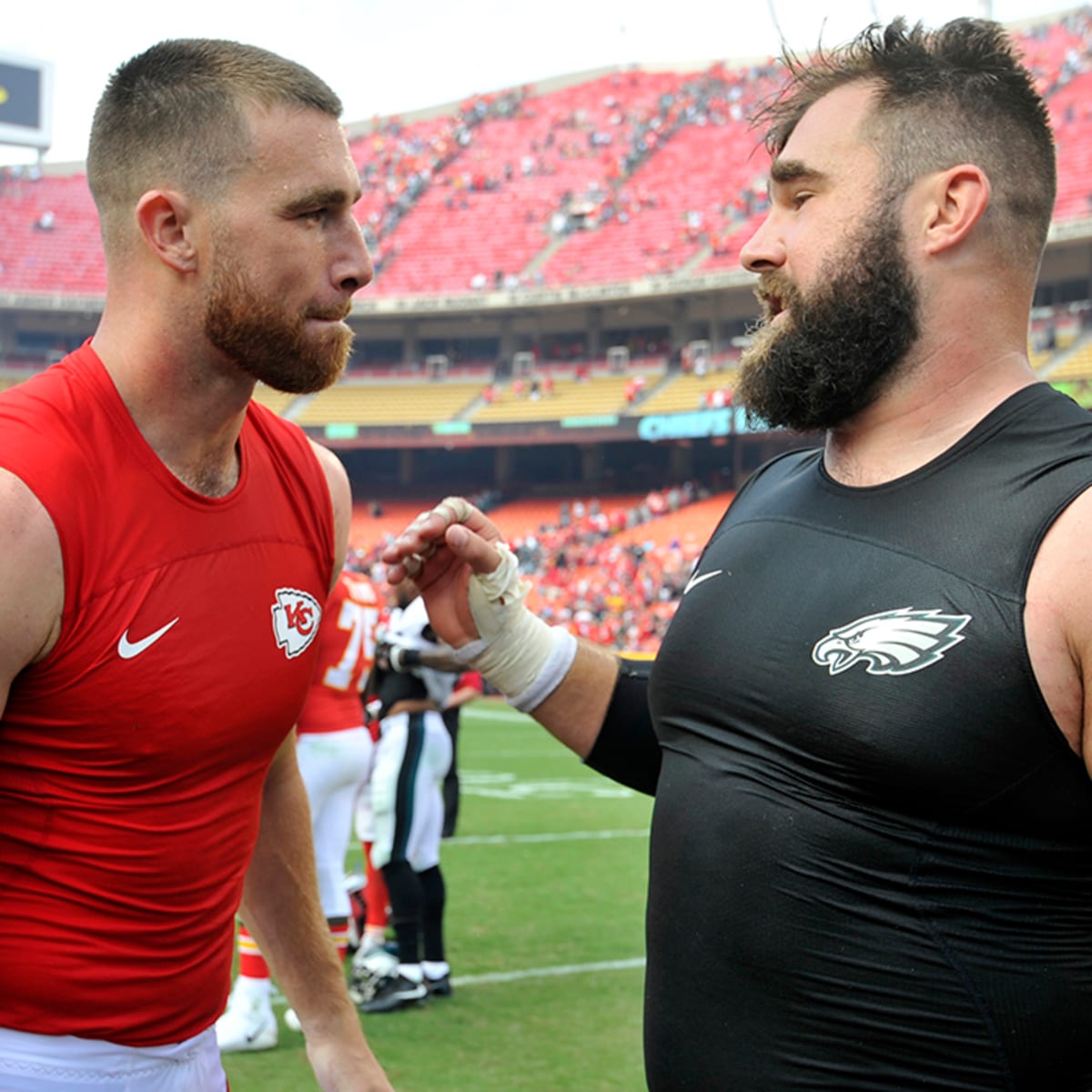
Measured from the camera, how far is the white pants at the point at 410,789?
6648mm

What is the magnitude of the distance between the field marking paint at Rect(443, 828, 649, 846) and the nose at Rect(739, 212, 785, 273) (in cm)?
894

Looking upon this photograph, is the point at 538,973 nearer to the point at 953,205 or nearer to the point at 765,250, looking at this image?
the point at 765,250

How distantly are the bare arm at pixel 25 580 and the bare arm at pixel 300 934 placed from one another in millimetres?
798

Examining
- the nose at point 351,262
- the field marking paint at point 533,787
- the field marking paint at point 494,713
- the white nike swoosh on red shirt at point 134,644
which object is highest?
the nose at point 351,262

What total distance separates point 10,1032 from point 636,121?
4359 centimetres

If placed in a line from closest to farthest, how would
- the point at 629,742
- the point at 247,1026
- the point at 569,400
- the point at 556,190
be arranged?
1. the point at 629,742
2. the point at 247,1026
3. the point at 569,400
4. the point at 556,190

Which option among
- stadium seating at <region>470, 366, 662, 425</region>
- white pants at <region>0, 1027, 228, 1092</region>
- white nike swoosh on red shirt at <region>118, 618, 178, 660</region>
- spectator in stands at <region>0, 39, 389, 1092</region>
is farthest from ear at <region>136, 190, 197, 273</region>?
stadium seating at <region>470, 366, 662, 425</region>

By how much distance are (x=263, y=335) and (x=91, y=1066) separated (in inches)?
49.3

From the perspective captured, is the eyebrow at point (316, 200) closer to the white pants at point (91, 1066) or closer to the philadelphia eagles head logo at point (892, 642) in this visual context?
the philadelphia eagles head logo at point (892, 642)

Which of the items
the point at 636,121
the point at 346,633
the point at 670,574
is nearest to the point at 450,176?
the point at 636,121

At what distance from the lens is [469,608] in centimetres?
283

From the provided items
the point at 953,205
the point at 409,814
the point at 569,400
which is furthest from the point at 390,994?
the point at 569,400

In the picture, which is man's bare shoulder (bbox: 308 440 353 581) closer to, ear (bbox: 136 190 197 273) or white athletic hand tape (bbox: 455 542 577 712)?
white athletic hand tape (bbox: 455 542 577 712)

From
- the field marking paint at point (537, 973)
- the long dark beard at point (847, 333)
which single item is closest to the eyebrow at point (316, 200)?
the long dark beard at point (847, 333)
